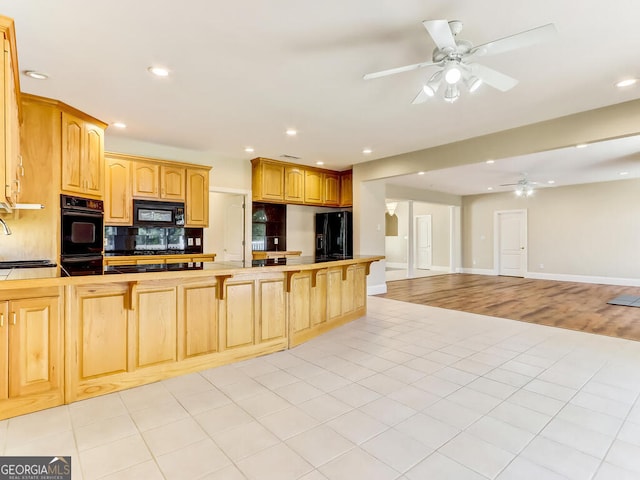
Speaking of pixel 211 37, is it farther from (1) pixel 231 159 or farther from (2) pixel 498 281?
(2) pixel 498 281

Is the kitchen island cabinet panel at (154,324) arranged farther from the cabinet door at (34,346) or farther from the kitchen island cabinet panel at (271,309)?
the kitchen island cabinet panel at (271,309)

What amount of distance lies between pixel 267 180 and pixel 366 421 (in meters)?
4.58

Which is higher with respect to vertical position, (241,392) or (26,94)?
(26,94)

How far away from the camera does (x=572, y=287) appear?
7.88 m

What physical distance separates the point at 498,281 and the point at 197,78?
876 cm

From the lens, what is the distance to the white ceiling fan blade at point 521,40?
1.78 meters

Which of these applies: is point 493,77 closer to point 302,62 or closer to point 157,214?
point 302,62

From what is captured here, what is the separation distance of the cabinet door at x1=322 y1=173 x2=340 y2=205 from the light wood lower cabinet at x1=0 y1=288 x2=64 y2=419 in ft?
16.5

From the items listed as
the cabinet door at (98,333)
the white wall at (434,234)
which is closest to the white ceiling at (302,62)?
the cabinet door at (98,333)

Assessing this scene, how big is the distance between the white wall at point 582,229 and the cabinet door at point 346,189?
5852mm

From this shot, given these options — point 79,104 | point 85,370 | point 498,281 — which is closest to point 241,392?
point 85,370

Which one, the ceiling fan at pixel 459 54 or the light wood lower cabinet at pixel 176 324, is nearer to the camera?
the ceiling fan at pixel 459 54

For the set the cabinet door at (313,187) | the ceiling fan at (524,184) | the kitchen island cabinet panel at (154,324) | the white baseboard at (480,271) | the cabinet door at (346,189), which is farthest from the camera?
the white baseboard at (480,271)

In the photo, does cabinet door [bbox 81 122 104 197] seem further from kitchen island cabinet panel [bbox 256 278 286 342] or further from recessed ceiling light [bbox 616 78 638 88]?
recessed ceiling light [bbox 616 78 638 88]
